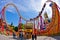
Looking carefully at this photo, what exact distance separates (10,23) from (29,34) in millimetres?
398

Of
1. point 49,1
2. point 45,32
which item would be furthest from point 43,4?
point 45,32

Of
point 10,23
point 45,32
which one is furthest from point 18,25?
point 45,32

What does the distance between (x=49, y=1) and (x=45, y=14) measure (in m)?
0.23

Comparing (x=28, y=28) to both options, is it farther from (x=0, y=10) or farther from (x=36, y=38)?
(x=0, y=10)

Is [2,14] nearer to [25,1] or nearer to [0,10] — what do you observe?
[0,10]

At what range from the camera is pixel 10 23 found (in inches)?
219

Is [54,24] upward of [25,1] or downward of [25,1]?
downward

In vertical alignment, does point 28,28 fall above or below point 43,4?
below

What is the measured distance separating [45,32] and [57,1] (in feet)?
1.86

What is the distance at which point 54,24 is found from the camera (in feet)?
17.6

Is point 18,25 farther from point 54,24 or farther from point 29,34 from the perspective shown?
point 54,24

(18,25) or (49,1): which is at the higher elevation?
(49,1)

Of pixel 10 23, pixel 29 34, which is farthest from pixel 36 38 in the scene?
pixel 10 23

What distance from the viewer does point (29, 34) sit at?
5.44 metres
